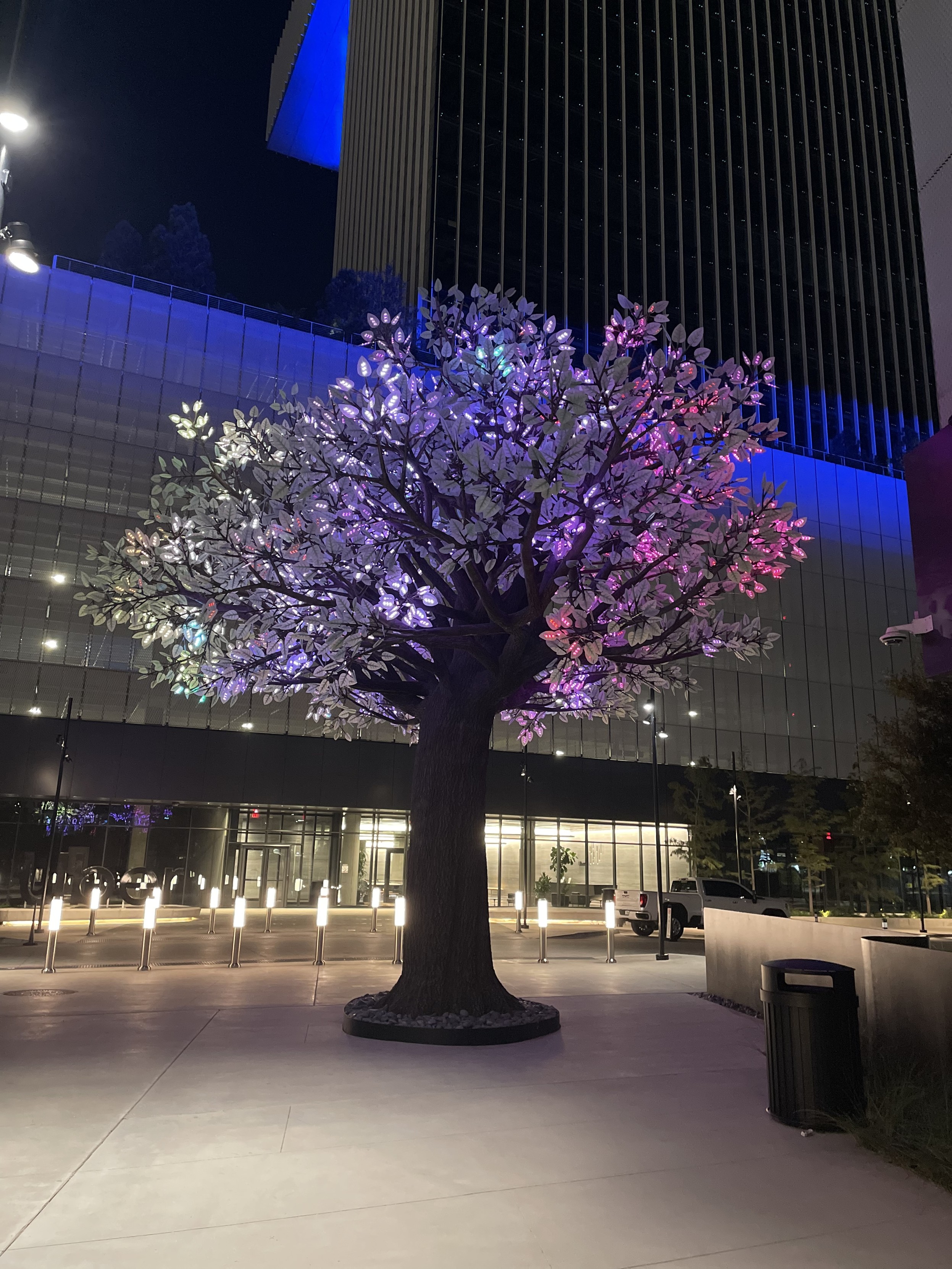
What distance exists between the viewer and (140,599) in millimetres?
11406

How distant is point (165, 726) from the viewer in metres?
36.8

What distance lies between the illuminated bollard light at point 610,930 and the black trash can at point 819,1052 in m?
11.5

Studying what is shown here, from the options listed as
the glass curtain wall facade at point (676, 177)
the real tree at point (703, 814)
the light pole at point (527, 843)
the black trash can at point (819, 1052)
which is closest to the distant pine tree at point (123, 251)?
the glass curtain wall facade at point (676, 177)

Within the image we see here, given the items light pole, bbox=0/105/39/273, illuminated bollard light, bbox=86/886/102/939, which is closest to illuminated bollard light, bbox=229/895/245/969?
illuminated bollard light, bbox=86/886/102/939

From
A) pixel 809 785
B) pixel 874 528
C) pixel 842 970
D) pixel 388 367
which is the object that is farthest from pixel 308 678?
pixel 874 528

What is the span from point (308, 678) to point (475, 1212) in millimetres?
7902

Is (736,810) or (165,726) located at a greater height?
(165,726)

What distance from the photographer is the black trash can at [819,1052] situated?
595cm

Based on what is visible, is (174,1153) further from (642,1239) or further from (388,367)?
(388,367)

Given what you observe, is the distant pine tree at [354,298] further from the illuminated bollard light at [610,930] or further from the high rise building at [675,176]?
the illuminated bollard light at [610,930]

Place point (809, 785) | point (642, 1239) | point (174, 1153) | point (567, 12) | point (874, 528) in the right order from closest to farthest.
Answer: point (642, 1239) < point (174, 1153) < point (809, 785) < point (874, 528) < point (567, 12)

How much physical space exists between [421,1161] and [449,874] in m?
4.92

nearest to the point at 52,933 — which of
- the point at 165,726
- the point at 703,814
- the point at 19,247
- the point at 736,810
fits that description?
the point at 19,247

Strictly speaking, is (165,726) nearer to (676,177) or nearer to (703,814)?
(703,814)
